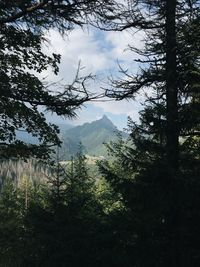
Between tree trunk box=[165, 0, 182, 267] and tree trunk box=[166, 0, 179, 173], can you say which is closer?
tree trunk box=[165, 0, 182, 267]

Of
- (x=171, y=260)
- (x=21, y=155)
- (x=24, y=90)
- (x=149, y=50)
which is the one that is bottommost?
(x=171, y=260)

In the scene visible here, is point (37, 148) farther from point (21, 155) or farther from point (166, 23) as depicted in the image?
point (166, 23)

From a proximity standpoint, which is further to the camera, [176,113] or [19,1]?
[176,113]

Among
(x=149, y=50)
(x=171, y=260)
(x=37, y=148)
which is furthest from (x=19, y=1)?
(x=171, y=260)

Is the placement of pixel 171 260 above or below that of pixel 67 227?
below

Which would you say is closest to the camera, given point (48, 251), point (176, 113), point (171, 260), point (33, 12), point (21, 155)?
point (33, 12)

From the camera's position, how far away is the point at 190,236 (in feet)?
34.3

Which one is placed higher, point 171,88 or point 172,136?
point 171,88

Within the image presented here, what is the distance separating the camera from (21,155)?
30.3 ft

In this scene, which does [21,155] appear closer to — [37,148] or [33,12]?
[37,148]

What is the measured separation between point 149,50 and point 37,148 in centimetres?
443

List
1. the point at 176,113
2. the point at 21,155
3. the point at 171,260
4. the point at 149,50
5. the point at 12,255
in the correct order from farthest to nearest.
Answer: the point at 12,255, the point at 149,50, the point at 176,113, the point at 171,260, the point at 21,155

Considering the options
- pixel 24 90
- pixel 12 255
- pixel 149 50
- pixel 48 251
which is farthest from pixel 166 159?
pixel 12 255

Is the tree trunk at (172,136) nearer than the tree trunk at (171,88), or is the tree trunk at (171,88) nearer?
the tree trunk at (172,136)
